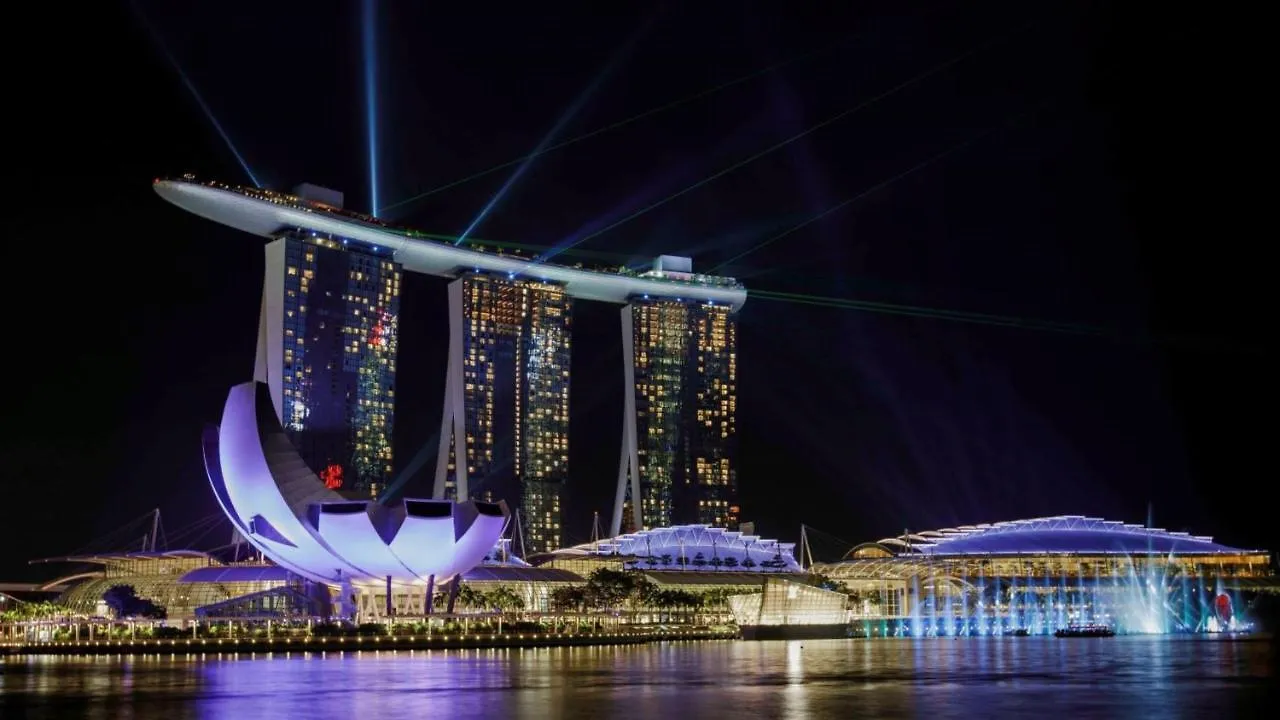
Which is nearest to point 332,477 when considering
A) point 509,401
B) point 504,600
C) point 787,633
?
point 504,600

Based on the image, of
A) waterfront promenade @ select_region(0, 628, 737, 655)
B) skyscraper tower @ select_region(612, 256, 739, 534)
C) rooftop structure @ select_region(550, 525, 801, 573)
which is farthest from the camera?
skyscraper tower @ select_region(612, 256, 739, 534)

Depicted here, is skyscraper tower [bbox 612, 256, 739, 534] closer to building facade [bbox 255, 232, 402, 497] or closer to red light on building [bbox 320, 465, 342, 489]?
building facade [bbox 255, 232, 402, 497]

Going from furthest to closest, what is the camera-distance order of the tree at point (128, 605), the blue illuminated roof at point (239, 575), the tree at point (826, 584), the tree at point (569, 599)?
the tree at point (826, 584) → the blue illuminated roof at point (239, 575) → the tree at point (569, 599) → the tree at point (128, 605)

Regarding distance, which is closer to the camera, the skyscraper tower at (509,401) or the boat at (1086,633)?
the boat at (1086,633)

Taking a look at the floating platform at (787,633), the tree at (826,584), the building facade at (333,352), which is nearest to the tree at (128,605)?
the building facade at (333,352)

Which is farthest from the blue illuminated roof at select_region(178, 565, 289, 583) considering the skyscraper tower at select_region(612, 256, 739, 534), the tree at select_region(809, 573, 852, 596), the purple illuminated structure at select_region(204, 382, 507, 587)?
the skyscraper tower at select_region(612, 256, 739, 534)

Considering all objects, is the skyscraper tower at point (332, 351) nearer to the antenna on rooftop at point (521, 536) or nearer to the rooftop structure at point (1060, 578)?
the antenna on rooftop at point (521, 536)

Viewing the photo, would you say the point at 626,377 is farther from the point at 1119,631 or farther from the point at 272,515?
the point at 272,515
